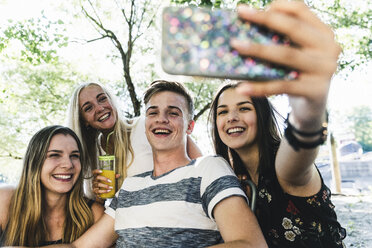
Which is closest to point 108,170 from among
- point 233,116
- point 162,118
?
point 162,118

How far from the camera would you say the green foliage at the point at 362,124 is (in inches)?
728

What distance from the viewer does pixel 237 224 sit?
1.71m

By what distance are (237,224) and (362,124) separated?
2201 centimetres

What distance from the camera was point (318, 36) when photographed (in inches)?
29.3

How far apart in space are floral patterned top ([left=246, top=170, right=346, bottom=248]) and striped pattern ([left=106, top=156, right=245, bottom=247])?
0.73 feet

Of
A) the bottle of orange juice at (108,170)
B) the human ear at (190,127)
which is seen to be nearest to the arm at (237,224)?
the human ear at (190,127)

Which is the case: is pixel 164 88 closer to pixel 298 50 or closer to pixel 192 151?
pixel 192 151

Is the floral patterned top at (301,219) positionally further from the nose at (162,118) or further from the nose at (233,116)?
the nose at (162,118)

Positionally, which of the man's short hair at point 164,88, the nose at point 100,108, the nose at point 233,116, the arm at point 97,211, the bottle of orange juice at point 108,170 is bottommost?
the arm at point 97,211

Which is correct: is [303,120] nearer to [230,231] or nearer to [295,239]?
[230,231]

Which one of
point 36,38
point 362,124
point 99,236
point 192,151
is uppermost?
point 36,38

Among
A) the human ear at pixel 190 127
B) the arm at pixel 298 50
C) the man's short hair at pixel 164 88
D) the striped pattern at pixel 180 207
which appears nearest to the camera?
the arm at pixel 298 50

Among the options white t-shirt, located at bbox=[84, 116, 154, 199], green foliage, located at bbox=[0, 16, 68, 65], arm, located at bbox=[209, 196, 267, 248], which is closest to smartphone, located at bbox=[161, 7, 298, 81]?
arm, located at bbox=[209, 196, 267, 248]

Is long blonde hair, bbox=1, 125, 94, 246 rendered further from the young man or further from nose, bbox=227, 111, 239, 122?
nose, bbox=227, 111, 239, 122
